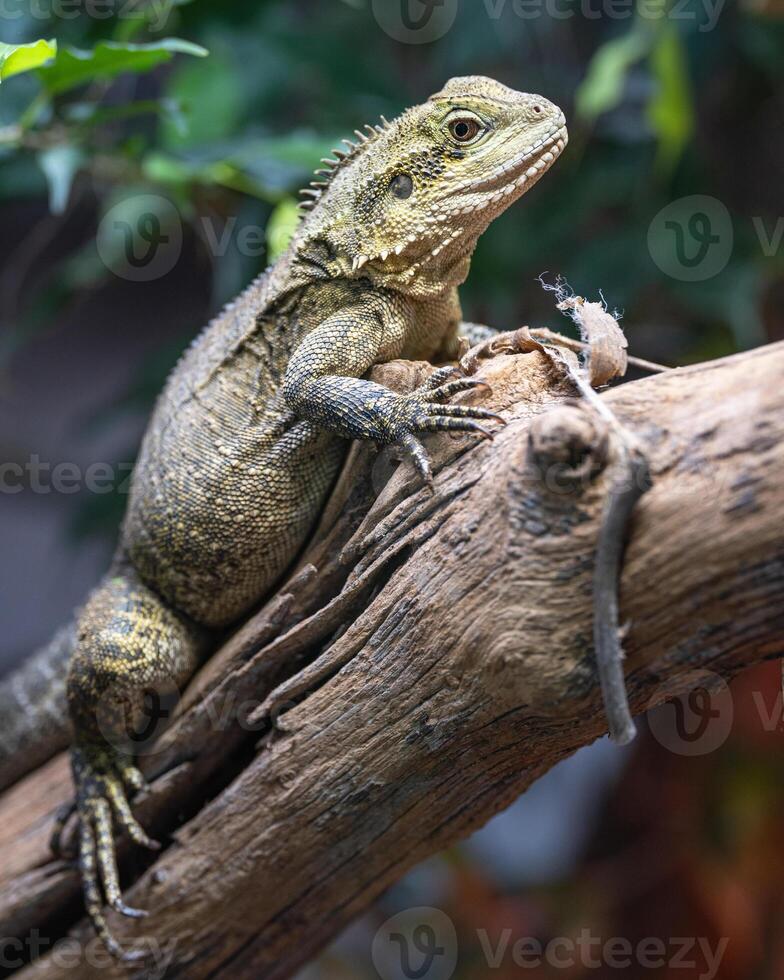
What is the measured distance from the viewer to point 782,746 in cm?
734

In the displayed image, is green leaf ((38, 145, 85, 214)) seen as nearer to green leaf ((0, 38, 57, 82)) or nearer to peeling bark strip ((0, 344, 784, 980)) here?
green leaf ((0, 38, 57, 82))

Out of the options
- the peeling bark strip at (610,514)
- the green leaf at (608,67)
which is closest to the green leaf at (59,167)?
the green leaf at (608,67)

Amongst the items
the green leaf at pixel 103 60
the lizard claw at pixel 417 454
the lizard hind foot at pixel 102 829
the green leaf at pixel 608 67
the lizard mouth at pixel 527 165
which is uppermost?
the green leaf at pixel 103 60

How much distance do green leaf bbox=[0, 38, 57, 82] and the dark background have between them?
1160mm

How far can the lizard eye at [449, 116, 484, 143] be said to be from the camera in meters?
3.70

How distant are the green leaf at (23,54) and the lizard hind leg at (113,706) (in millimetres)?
2223

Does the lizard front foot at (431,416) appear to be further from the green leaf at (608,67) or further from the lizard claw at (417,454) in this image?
the green leaf at (608,67)

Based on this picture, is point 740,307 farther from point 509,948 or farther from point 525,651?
point 509,948

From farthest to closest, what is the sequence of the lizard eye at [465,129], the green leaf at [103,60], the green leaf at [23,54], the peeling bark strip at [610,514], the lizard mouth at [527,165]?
1. the green leaf at [103,60]
2. the lizard eye at [465,129]
3. the lizard mouth at [527,165]
4. the green leaf at [23,54]
5. the peeling bark strip at [610,514]

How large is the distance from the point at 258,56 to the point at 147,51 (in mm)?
2790

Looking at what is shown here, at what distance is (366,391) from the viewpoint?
344 cm

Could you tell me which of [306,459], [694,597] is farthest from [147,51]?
[694,597]

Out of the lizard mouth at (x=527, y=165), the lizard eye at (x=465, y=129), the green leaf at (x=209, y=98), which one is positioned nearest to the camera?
the lizard mouth at (x=527, y=165)

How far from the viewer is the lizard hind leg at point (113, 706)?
411 cm
